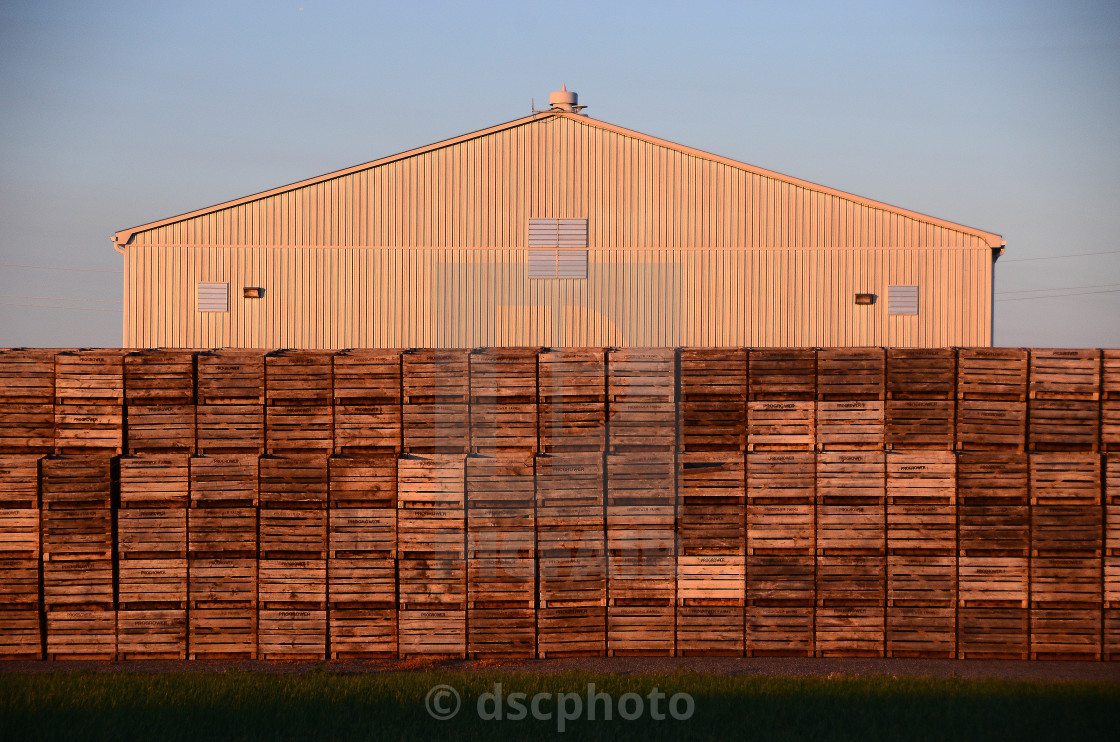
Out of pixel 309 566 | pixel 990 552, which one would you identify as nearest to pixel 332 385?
pixel 309 566

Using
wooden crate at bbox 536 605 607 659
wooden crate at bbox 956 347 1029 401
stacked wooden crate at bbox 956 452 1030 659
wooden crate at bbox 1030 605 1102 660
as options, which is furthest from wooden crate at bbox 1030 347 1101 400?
wooden crate at bbox 536 605 607 659

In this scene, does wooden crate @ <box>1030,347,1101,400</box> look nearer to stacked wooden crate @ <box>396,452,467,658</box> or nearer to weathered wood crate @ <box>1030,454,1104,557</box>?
weathered wood crate @ <box>1030,454,1104,557</box>

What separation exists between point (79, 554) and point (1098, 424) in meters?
13.6

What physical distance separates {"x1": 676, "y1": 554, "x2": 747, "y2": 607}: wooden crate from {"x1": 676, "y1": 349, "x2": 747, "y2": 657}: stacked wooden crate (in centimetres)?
1

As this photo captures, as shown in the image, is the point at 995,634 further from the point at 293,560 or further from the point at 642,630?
the point at 293,560

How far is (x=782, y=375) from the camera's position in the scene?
41.3 ft

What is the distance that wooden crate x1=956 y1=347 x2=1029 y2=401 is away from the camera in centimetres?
1248

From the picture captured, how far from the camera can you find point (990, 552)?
40.3 ft

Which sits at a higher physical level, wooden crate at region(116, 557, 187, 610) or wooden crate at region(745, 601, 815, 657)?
wooden crate at region(116, 557, 187, 610)

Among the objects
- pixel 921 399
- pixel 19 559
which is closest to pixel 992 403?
pixel 921 399

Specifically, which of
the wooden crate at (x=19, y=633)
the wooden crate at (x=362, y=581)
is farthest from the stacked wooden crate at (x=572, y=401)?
the wooden crate at (x=19, y=633)

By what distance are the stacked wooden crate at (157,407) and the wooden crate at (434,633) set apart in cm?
377

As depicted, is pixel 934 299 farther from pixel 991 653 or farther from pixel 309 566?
pixel 309 566

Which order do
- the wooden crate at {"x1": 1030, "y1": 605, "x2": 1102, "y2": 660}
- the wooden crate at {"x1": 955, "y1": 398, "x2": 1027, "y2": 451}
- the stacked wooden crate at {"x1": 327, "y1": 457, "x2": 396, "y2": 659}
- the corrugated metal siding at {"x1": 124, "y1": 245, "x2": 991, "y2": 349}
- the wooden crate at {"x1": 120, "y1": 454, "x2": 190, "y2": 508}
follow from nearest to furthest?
1. the wooden crate at {"x1": 1030, "y1": 605, "x2": 1102, "y2": 660}
2. the stacked wooden crate at {"x1": 327, "y1": 457, "x2": 396, "y2": 659}
3. the wooden crate at {"x1": 120, "y1": 454, "x2": 190, "y2": 508}
4. the wooden crate at {"x1": 955, "y1": 398, "x2": 1027, "y2": 451}
5. the corrugated metal siding at {"x1": 124, "y1": 245, "x2": 991, "y2": 349}
